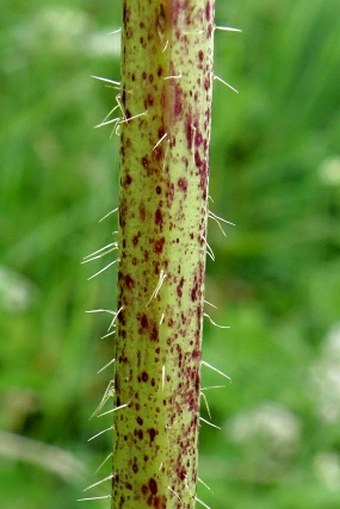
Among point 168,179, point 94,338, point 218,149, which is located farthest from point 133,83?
point 218,149

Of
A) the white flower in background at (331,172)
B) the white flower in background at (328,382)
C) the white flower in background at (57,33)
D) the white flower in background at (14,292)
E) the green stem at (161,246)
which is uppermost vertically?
the white flower in background at (57,33)

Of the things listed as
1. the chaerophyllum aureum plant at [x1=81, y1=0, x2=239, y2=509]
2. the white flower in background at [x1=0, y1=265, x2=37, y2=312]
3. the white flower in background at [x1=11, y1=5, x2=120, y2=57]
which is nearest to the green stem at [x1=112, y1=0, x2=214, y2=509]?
the chaerophyllum aureum plant at [x1=81, y1=0, x2=239, y2=509]

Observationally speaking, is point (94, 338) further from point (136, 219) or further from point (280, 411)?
point (136, 219)

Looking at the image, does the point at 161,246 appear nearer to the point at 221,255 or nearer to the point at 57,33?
the point at 57,33

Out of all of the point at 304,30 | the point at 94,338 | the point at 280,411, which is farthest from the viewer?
the point at 304,30

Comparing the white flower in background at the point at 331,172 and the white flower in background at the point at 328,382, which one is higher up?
the white flower in background at the point at 331,172

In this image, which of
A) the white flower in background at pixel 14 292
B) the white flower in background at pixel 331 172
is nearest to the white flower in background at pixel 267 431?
the white flower in background at pixel 14 292

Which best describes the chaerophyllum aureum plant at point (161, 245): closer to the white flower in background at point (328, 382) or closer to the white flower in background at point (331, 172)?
the white flower in background at point (328, 382)

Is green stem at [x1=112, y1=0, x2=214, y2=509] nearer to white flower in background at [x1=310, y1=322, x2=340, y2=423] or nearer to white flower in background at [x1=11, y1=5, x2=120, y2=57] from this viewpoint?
white flower in background at [x1=310, y1=322, x2=340, y2=423]
